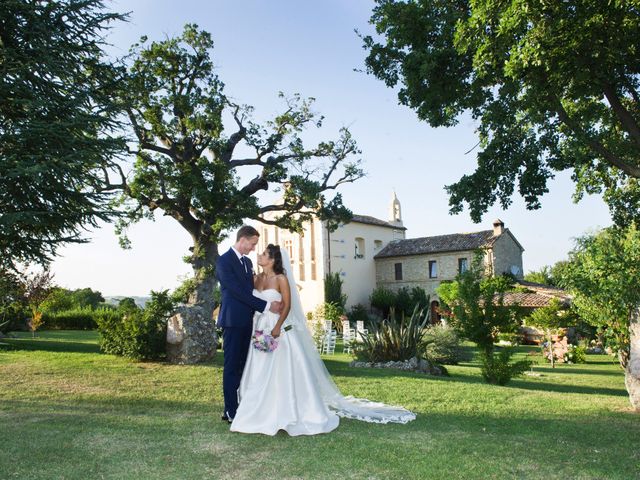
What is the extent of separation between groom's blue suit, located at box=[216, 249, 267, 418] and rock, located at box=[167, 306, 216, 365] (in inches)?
231

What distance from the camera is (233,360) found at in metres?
6.09

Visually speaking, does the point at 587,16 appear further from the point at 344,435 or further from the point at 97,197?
the point at 97,197

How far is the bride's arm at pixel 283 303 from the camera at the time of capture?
597 centimetres

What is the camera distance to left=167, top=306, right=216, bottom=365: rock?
1165 centimetres

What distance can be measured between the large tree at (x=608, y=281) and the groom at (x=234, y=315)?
22.3 ft

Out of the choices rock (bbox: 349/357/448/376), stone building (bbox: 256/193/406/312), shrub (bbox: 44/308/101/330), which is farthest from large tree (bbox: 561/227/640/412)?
stone building (bbox: 256/193/406/312)

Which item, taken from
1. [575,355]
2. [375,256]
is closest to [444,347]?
[575,355]

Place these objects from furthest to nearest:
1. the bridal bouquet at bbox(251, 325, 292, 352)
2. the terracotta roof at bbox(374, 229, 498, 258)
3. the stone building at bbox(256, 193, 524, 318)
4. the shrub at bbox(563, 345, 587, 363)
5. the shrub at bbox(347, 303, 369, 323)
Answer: the shrub at bbox(347, 303, 369, 323) < the stone building at bbox(256, 193, 524, 318) < the terracotta roof at bbox(374, 229, 498, 258) < the shrub at bbox(563, 345, 587, 363) < the bridal bouquet at bbox(251, 325, 292, 352)

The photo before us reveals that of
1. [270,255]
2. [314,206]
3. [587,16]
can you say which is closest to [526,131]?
[587,16]

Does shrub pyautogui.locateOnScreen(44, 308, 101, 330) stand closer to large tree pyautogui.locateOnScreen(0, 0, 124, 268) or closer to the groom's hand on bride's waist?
large tree pyautogui.locateOnScreen(0, 0, 124, 268)

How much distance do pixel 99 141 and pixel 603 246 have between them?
444 inches

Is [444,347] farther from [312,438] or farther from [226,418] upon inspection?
[312,438]

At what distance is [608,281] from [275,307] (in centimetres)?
837

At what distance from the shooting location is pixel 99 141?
949 cm
